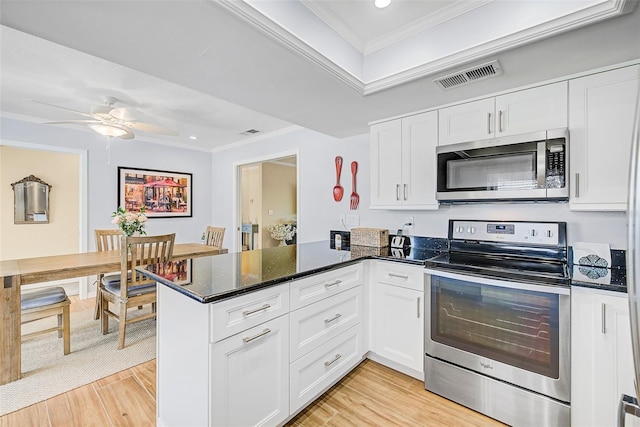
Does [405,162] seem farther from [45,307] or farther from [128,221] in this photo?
[45,307]

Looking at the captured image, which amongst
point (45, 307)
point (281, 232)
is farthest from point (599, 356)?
point (281, 232)

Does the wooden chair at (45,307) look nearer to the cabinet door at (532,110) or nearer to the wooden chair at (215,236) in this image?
the wooden chair at (215,236)

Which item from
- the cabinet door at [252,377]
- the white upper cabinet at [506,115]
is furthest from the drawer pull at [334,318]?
the white upper cabinet at [506,115]

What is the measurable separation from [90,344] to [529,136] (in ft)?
13.1

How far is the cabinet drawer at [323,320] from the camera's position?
5.65ft

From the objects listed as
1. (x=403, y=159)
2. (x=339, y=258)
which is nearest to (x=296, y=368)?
(x=339, y=258)

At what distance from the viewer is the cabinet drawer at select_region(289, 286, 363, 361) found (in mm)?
1721

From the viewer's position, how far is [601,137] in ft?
5.58

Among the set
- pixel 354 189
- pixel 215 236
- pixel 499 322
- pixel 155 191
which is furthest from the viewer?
pixel 155 191

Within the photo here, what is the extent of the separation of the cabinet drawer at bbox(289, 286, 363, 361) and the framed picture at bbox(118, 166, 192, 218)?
152 inches

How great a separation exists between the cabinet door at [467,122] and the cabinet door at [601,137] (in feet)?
1.46

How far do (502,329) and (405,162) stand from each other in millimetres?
1418

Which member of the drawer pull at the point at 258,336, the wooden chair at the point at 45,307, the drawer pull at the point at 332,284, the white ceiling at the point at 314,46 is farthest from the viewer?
the wooden chair at the point at 45,307

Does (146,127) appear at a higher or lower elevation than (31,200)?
higher
